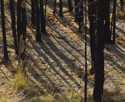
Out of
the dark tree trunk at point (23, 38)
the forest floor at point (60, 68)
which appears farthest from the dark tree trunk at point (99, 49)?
the dark tree trunk at point (23, 38)

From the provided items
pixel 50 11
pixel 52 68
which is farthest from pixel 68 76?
pixel 50 11

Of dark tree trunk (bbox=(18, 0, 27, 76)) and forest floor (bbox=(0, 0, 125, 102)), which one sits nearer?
forest floor (bbox=(0, 0, 125, 102))

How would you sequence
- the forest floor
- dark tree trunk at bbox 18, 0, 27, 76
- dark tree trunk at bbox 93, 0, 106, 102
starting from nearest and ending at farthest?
dark tree trunk at bbox 93, 0, 106, 102 < the forest floor < dark tree trunk at bbox 18, 0, 27, 76

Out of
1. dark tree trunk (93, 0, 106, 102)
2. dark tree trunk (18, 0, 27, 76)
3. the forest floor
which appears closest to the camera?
dark tree trunk (93, 0, 106, 102)

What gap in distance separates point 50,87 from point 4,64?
3.35 meters

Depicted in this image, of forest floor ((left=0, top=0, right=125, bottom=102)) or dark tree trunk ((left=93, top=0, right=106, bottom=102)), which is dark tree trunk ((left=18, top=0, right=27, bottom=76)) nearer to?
forest floor ((left=0, top=0, right=125, bottom=102))

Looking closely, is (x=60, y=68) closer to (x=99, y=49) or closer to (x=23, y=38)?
(x=23, y=38)

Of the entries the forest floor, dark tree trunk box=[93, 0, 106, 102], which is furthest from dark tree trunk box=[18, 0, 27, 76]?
dark tree trunk box=[93, 0, 106, 102]

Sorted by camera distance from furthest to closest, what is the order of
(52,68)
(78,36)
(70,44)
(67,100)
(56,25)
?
(56,25), (78,36), (70,44), (52,68), (67,100)

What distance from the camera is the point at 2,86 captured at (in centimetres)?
790

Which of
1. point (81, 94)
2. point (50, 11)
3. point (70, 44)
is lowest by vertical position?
point (81, 94)

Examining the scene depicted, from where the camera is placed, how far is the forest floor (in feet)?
23.7

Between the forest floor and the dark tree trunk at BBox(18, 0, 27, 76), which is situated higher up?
the dark tree trunk at BBox(18, 0, 27, 76)

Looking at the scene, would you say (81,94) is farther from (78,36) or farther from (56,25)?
(56,25)
